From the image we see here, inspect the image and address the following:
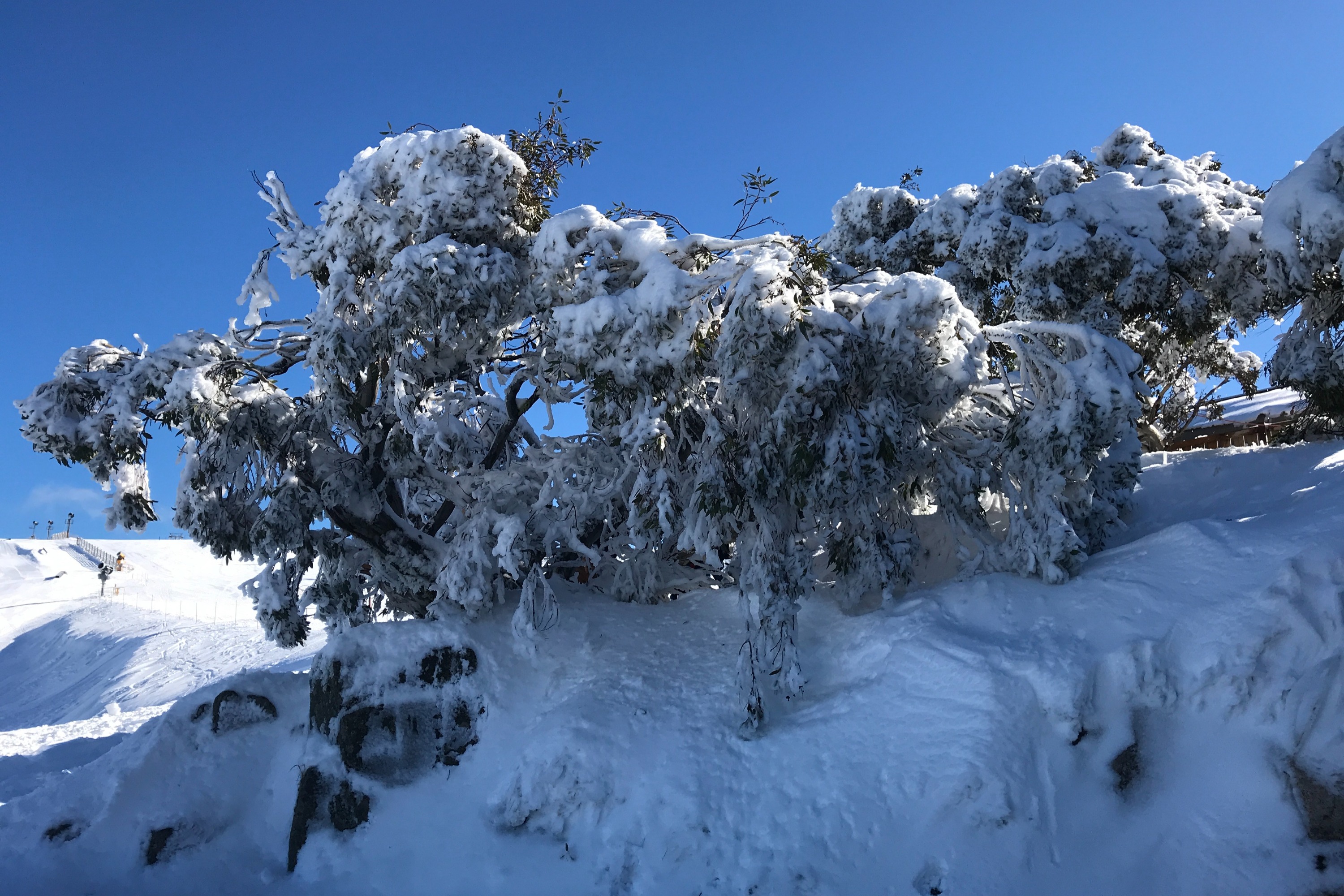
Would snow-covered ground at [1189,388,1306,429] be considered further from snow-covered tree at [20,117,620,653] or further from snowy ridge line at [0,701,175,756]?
snowy ridge line at [0,701,175,756]

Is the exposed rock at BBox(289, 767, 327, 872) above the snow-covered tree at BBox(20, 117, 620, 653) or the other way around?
the other way around

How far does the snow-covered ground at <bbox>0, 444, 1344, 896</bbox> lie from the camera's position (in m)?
6.95

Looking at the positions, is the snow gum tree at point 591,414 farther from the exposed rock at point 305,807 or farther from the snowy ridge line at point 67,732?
the snowy ridge line at point 67,732

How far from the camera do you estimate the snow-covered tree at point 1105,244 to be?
1238 cm

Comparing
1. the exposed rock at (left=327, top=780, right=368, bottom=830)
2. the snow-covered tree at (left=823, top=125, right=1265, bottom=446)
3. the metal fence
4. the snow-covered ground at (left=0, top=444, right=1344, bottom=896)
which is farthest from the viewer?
the metal fence

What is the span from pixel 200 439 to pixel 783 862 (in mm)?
7468

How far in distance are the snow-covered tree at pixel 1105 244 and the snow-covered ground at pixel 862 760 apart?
3.20 meters

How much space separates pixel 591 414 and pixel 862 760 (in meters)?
4.18

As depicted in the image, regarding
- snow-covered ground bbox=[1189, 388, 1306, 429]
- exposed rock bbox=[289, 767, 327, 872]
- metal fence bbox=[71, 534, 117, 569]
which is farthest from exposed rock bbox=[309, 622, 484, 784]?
metal fence bbox=[71, 534, 117, 569]

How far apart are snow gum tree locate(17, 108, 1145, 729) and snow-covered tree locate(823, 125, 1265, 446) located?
2617 mm

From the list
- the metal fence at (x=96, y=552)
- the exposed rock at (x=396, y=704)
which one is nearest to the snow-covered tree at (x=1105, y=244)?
the exposed rock at (x=396, y=704)

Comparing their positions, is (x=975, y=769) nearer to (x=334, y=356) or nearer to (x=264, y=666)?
(x=334, y=356)

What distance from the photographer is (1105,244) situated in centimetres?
1250

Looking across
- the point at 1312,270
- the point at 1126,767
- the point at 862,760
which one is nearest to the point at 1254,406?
the point at 1312,270
